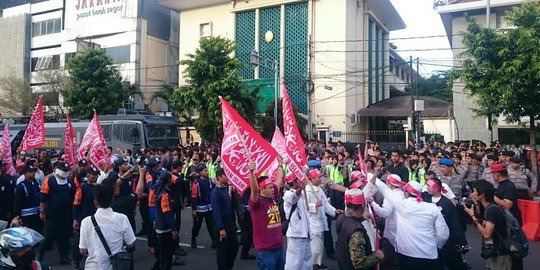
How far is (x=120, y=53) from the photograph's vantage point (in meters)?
41.7

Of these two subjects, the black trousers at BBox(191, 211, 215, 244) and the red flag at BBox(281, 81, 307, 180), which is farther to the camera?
the black trousers at BBox(191, 211, 215, 244)

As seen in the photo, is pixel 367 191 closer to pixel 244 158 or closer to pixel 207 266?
pixel 244 158

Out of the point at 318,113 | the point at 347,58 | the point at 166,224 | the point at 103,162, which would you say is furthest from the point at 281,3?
the point at 166,224

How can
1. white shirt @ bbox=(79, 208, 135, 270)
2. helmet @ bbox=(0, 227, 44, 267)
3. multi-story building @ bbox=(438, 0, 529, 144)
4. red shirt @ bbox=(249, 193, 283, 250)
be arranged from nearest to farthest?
helmet @ bbox=(0, 227, 44, 267)
white shirt @ bbox=(79, 208, 135, 270)
red shirt @ bbox=(249, 193, 283, 250)
multi-story building @ bbox=(438, 0, 529, 144)

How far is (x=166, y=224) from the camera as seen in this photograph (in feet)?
23.9

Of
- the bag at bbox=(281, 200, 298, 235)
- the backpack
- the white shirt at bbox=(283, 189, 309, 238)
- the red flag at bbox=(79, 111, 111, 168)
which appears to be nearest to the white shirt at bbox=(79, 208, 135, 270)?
the bag at bbox=(281, 200, 298, 235)

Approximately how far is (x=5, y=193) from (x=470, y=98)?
19576mm

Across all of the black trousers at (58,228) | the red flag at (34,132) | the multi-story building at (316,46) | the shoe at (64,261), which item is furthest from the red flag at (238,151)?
the multi-story building at (316,46)

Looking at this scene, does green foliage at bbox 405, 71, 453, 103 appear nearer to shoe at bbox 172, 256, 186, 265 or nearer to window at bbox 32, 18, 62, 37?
→ window at bbox 32, 18, 62, 37

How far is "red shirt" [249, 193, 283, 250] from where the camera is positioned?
5535 mm

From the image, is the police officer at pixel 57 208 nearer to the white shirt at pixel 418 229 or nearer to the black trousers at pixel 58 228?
the black trousers at pixel 58 228

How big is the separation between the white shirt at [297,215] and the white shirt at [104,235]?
6.78 ft

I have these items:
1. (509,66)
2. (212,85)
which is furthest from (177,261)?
(212,85)

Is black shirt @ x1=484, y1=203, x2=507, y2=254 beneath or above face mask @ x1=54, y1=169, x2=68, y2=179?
beneath
